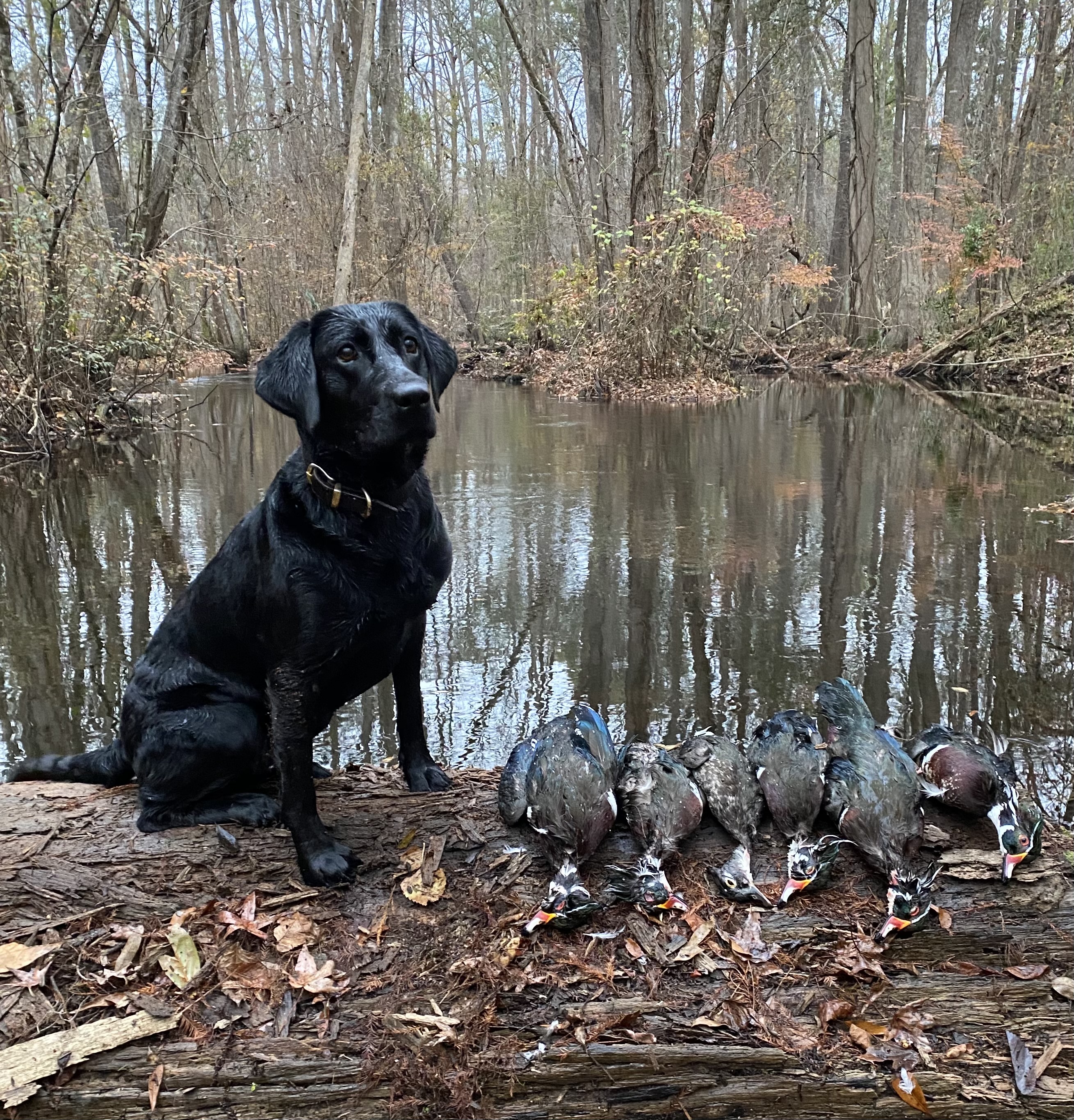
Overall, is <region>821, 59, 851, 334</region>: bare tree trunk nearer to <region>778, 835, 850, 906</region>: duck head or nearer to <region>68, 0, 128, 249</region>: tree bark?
<region>68, 0, 128, 249</region>: tree bark

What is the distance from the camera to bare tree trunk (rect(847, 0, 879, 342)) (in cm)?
2705

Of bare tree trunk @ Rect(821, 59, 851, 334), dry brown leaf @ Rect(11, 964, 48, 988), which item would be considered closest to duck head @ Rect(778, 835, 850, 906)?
dry brown leaf @ Rect(11, 964, 48, 988)

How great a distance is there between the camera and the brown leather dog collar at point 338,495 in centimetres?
289

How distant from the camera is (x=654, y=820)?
3035mm

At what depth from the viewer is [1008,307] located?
20.5m

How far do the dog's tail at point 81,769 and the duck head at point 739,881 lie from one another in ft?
7.63

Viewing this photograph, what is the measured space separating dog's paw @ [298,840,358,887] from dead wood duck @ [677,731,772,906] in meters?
1.25

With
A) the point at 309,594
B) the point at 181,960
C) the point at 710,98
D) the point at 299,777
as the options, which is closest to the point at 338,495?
the point at 309,594

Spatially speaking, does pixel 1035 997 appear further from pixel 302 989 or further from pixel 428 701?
pixel 428 701

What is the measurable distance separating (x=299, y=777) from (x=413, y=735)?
662 mm

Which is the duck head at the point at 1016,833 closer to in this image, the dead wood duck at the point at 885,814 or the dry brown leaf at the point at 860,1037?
the dead wood duck at the point at 885,814

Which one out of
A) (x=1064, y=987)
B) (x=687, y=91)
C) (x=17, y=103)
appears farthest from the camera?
(x=687, y=91)

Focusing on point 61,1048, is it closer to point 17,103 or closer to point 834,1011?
point 834,1011

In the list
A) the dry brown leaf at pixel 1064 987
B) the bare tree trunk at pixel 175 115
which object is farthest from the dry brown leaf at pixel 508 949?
the bare tree trunk at pixel 175 115
